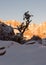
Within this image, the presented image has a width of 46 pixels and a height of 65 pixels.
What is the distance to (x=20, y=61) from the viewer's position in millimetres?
7785

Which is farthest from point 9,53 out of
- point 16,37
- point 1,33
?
point 16,37

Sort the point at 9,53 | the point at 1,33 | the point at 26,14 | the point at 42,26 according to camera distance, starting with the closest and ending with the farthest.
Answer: the point at 9,53 < the point at 1,33 < the point at 26,14 < the point at 42,26

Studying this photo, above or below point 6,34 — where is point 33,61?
above

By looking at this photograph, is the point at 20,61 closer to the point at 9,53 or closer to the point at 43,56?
the point at 43,56

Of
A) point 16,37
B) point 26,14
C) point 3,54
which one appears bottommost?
point 16,37

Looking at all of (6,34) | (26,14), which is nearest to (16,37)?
(6,34)

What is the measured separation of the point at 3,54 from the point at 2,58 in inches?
34.3

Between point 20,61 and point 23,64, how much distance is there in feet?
1.51

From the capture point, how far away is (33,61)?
749 cm

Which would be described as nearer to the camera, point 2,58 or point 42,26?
point 2,58

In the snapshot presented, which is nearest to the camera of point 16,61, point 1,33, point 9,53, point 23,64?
point 23,64

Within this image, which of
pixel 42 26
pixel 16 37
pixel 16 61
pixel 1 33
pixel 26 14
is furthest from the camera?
pixel 42 26

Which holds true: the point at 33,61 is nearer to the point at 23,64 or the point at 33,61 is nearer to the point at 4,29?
the point at 23,64

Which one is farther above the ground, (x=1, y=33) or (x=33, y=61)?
(x=33, y=61)
